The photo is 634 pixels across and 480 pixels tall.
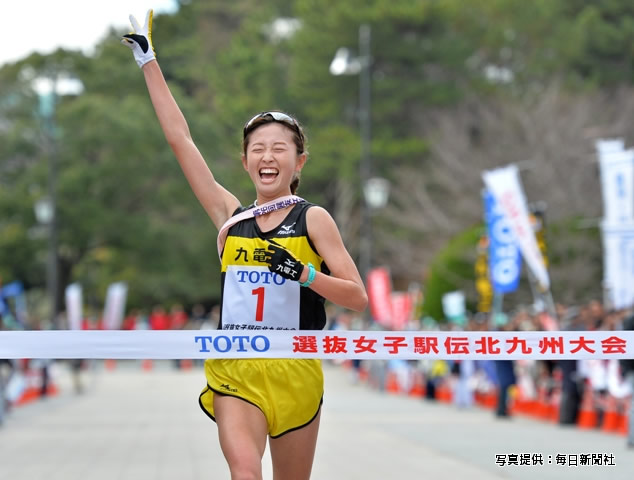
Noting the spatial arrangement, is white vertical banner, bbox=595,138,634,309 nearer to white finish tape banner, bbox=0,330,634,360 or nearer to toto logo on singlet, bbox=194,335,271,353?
white finish tape banner, bbox=0,330,634,360

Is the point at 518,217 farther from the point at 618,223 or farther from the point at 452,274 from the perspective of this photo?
the point at 452,274

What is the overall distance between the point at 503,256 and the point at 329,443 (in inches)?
276

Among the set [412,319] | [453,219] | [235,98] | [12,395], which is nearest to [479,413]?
[12,395]

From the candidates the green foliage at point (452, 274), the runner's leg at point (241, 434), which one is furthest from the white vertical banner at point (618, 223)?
the green foliage at point (452, 274)

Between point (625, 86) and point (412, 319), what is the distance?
17369 mm

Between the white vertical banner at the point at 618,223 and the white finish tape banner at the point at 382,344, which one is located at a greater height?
the white vertical banner at the point at 618,223

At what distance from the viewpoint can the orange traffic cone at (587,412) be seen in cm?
1851

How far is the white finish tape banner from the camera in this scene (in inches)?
240

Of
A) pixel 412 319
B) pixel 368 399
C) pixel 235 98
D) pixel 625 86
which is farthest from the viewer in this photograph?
pixel 235 98

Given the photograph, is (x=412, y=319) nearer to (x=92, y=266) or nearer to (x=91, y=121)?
(x=91, y=121)

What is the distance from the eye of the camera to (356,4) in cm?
5597

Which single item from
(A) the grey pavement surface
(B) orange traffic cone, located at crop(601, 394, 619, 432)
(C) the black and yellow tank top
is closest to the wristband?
(C) the black and yellow tank top

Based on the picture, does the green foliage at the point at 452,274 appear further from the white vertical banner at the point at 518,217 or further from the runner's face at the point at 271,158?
the runner's face at the point at 271,158

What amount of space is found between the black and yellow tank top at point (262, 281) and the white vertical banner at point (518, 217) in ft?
51.0
